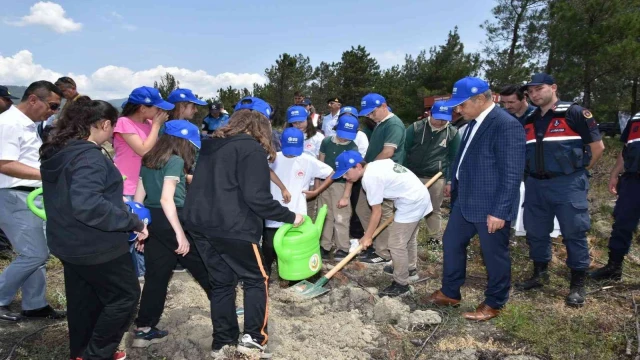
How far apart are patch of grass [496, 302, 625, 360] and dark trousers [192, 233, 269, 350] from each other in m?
1.93

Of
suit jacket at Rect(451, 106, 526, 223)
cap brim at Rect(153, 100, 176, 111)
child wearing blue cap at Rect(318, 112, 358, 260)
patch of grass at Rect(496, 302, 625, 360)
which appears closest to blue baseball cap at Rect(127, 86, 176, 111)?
cap brim at Rect(153, 100, 176, 111)

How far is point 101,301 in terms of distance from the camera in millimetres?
2484

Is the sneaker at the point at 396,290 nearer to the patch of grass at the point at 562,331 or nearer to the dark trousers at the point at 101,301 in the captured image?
the patch of grass at the point at 562,331

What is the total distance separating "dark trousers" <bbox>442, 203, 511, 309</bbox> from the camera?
11.0ft

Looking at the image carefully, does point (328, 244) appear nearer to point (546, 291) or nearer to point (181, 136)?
point (546, 291)

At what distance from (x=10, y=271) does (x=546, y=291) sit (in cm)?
455

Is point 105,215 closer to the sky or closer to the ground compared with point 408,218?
closer to the sky

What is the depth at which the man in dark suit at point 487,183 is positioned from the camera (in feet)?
10.4

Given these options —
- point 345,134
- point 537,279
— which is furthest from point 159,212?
point 537,279

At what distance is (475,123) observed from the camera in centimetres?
340

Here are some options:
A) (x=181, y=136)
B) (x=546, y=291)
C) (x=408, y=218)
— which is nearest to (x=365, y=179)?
(x=408, y=218)

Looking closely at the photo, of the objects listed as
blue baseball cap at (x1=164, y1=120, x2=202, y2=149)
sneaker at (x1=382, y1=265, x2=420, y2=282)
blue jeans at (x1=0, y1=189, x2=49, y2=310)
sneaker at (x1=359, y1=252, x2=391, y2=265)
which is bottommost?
sneaker at (x1=359, y1=252, x2=391, y2=265)

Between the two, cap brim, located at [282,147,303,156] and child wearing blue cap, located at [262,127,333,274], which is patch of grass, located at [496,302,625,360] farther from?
cap brim, located at [282,147,303,156]

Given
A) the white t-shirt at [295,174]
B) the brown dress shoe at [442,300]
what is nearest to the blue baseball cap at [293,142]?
the white t-shirt at [295,174]
